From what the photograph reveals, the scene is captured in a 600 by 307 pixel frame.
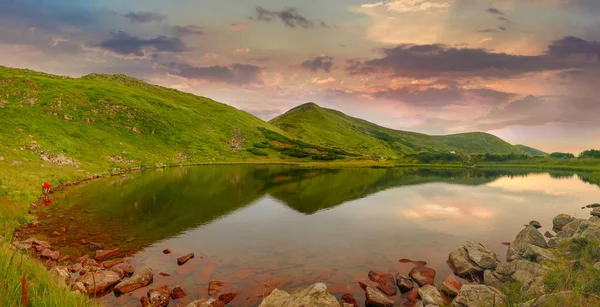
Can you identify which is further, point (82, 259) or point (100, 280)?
point (82, 259)

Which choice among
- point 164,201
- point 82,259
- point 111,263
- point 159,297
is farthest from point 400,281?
point 164,201

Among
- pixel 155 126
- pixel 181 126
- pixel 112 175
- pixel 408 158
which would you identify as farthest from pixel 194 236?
pixel 408 158

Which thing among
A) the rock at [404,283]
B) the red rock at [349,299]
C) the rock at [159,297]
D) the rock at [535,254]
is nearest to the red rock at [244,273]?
the rock at [159,297]

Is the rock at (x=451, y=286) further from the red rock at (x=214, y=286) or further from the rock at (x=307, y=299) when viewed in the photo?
the red rock at (x=214, y=286)

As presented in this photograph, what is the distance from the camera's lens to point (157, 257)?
25094 mm

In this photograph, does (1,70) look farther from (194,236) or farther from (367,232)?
(367,232)

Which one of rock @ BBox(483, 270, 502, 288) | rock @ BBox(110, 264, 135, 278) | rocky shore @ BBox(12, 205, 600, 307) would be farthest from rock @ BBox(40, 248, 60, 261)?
rock @ BBox(483, 270, 502, 288)

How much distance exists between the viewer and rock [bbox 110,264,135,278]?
2121 centimetres

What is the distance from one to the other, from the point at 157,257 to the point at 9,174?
3637cm

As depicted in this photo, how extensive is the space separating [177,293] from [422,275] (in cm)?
1691

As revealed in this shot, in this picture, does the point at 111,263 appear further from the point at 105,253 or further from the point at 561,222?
the point at 561,222

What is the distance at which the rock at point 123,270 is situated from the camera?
2121cm

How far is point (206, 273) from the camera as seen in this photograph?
73.6 feet

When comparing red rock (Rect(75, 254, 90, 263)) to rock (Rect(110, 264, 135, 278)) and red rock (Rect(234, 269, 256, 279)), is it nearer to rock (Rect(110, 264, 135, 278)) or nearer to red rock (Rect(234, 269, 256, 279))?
rock (Rect(110, 264, 135, 278))
